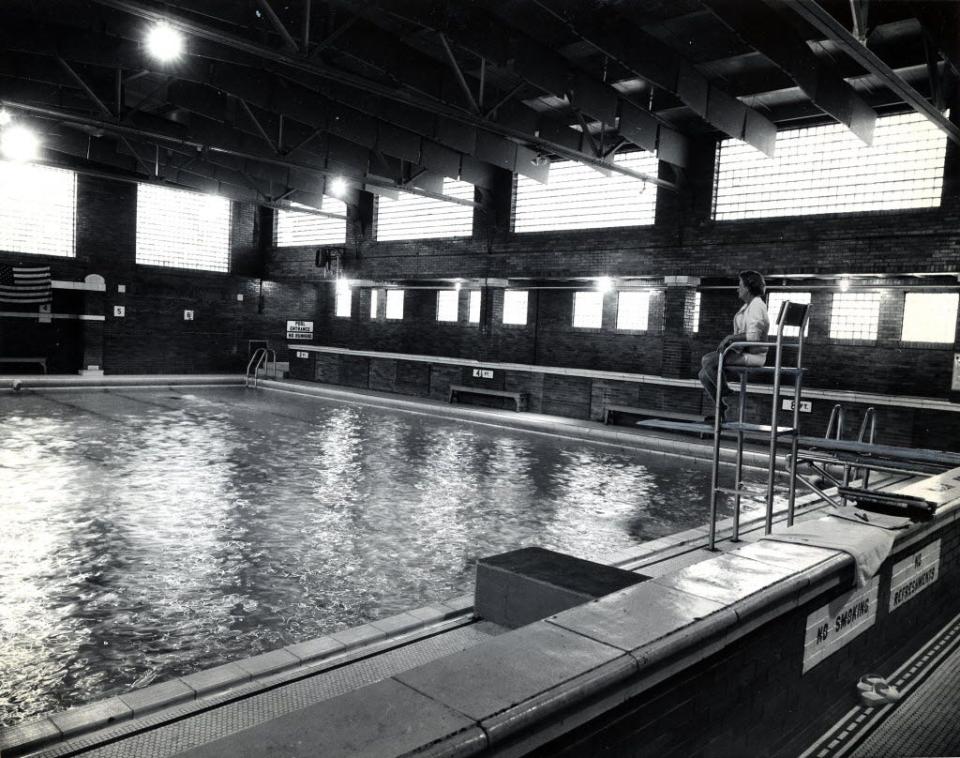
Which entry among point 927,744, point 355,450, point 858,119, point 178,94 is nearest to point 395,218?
point 178,94

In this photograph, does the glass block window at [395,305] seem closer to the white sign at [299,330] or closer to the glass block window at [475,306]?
the glass block window at [475,306]

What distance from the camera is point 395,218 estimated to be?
58.3ft

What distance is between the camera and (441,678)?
1.98 metres

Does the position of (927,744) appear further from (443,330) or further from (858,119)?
(443,330)

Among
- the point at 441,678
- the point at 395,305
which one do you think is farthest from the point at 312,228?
the point at 441,678

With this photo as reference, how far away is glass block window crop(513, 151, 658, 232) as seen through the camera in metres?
13.5

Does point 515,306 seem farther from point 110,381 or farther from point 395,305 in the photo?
point 110,381

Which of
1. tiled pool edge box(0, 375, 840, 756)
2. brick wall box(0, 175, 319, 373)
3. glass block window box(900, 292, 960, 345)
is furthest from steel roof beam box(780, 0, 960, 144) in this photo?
brick wall box(0, 175, 319, 373)

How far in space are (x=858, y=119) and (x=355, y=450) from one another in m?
8.35

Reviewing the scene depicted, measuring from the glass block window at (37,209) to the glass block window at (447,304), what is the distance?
30.2 ft

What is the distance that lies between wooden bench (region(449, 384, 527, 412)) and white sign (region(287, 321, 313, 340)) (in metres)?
6.23

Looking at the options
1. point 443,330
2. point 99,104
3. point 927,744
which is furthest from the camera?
point 443,330

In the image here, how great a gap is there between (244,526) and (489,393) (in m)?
9.73

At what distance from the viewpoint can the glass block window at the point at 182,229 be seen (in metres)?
18.8
